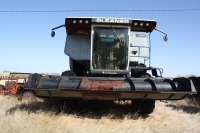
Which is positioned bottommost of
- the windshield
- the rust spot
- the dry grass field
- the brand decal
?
the dry grass field

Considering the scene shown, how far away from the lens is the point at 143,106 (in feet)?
30.0

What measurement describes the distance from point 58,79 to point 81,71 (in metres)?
3.11

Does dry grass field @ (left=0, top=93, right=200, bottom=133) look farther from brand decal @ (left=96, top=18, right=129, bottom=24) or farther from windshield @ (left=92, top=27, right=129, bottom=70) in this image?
brand decal @ (left=96, top=18, right=129, bottom=24)

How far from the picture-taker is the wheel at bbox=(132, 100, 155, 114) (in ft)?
29.7

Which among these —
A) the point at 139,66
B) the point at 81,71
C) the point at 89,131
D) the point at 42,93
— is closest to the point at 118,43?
the point at 139,66

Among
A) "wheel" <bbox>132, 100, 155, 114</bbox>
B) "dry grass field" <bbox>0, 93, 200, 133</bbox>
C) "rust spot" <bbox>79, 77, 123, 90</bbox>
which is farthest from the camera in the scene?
"wheel" <bbox>132, 100, 155, 114</bbox>

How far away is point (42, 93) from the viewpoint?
7.86 m

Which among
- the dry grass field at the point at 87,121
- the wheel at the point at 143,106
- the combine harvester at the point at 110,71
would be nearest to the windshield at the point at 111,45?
the combine harvester at the point at 110,71

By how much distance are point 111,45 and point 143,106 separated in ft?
6.53

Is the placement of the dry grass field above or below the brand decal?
below

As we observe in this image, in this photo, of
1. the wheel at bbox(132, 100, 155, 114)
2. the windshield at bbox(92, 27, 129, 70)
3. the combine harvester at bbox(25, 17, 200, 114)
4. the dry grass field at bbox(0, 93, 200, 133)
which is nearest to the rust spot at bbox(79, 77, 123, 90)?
the combine harvester at bbox(25, 17, 200, 114)

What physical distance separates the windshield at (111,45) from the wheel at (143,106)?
1112mm

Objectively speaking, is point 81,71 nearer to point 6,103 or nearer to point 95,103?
point 95,103

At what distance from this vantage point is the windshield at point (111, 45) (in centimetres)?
951
